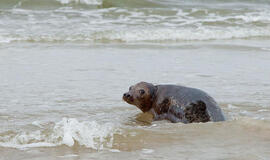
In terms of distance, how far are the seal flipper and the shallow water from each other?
16 centimetres

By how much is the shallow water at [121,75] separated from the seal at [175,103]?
0.14 meters

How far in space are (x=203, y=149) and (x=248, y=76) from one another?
3.78 meters

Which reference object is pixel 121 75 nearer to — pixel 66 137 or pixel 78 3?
pixel 66 137

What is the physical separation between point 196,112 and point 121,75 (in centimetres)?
275

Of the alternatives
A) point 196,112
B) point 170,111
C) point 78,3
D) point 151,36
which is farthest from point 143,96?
point 78,3

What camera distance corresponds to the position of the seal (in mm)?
5230

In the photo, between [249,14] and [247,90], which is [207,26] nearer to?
[249,14]

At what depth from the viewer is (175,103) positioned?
552cm

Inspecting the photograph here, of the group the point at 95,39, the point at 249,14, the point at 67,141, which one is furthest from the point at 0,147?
the point at 249,14

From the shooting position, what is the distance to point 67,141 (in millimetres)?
4430

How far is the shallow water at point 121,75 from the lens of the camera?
4477 mm

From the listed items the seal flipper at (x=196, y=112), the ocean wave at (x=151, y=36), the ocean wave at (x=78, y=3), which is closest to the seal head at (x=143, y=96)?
the seal flipper at (x=196, y=112)

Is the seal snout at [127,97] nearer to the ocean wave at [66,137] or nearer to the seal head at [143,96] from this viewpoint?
the seal head at [143,96]

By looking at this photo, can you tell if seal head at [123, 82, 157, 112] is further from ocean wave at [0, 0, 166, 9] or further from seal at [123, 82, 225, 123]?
ocean wave at [0, 0, 166, 9]
